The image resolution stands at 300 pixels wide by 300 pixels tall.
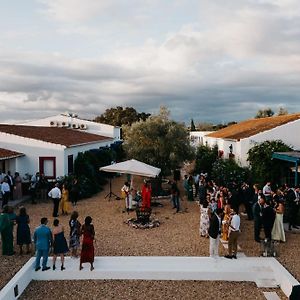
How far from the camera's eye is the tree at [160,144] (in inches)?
1020

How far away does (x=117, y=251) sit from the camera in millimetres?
11648

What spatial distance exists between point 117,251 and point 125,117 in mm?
69118

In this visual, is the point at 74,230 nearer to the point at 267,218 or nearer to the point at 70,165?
the point at 267,218

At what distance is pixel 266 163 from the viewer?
20.5 m

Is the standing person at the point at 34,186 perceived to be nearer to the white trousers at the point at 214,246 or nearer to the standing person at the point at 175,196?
the standing person at the point at 175,196

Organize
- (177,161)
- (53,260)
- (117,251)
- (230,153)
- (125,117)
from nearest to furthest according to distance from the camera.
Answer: (53,260), (117,251), (177,161), (230,153), (125,117)

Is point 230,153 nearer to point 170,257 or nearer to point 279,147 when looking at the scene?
point 279,147

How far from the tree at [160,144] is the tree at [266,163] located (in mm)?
5805

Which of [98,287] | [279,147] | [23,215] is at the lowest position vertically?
[98,287]

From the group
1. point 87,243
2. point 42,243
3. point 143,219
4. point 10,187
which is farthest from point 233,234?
point 10,187

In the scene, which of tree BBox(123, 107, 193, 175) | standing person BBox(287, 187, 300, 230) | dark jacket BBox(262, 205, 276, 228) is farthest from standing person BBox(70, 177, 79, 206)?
dark jacket BBox(262, 205, 276, 228)

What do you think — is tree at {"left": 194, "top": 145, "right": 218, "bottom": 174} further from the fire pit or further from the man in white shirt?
the man in white shirt

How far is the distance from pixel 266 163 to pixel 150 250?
10880mm

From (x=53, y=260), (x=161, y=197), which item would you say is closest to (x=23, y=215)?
(x=53, y=260)
